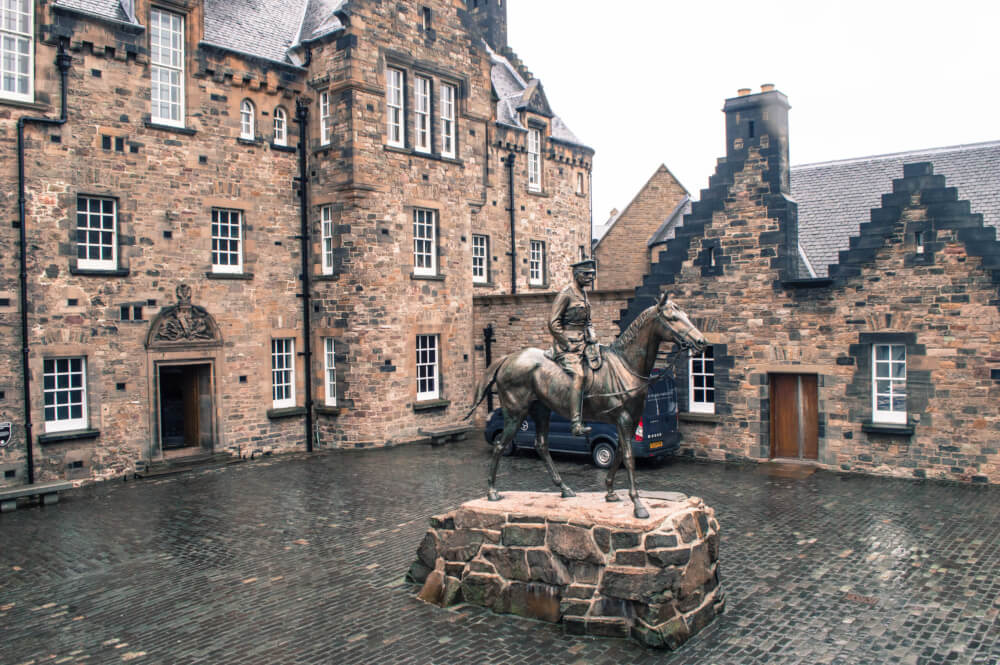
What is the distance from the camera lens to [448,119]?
24859 millimetres

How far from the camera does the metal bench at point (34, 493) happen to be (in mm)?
15133

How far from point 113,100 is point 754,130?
51.8ft

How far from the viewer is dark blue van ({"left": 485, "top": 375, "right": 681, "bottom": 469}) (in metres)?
18.1

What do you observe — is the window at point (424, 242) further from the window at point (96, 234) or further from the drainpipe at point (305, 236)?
the window at point (96, 234)

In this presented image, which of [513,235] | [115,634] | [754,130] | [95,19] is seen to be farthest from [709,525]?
[513,235]

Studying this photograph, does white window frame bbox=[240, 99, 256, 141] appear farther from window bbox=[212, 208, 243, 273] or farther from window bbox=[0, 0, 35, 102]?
window bbox=[0, 0, 35, 102]

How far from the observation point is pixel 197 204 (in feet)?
66.3

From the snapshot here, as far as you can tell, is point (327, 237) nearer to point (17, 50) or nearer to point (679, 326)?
point (17, 50)

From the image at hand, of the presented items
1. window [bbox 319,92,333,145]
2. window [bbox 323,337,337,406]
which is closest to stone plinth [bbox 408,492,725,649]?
window [bbox 323,337,337,406]

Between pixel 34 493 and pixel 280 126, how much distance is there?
12.1 meters

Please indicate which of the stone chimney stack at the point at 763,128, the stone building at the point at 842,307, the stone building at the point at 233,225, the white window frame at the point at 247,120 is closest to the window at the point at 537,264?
the stone building at the point at 233,225

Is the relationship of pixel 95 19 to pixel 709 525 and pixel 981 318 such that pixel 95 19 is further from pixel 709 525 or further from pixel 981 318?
pixel 981 318

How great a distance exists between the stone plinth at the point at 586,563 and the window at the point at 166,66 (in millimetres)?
14972

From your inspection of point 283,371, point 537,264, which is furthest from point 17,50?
point 537,264
